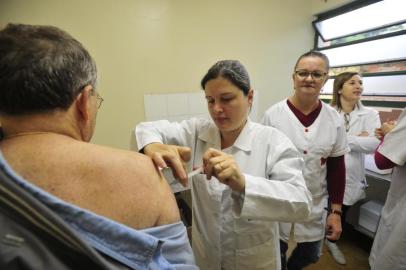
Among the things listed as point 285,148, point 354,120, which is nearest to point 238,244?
point 285,148

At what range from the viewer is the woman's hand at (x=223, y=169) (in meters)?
0.61

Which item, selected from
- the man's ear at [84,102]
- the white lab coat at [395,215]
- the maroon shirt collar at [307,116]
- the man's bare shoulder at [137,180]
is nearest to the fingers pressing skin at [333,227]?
the white lab coat at [395,215]

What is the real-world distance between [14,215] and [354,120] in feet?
Answer: 7.87

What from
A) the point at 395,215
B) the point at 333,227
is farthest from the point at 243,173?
the point at 395,215

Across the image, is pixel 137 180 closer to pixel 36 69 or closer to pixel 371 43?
pixel 36 69

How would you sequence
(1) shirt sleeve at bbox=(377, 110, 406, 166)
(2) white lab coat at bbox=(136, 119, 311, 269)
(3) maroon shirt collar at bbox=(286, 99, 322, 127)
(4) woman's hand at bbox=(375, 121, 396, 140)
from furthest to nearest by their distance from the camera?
(4) woman's hand at bbox=(375, 121, 396, 140) → (3) maroon shirt collar at bbox=(286, 99, 322, 127) → (1) shirt sleeve at bbox=(377, 110, 406, 166) → (2) white lab coat at bbox=(136, 119, 311, 269)

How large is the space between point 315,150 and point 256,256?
0.69m

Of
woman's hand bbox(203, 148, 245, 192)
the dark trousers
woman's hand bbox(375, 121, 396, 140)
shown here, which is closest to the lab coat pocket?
woman's hand bbox(203, 148, 245, 192)

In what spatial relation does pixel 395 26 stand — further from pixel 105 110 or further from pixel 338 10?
pixel 105 110

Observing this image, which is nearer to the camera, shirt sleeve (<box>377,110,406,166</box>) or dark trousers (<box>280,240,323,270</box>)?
shirt sleeve (<box>377,110,406,166</box>)

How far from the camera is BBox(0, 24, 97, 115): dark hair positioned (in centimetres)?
38

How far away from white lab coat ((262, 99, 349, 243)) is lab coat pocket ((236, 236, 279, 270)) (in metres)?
0.41

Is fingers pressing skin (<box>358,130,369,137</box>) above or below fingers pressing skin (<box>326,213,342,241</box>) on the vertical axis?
above

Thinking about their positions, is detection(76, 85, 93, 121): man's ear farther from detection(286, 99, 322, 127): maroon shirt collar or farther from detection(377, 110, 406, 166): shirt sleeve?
detection(377, 110, 406, 166): shirt sleeve
